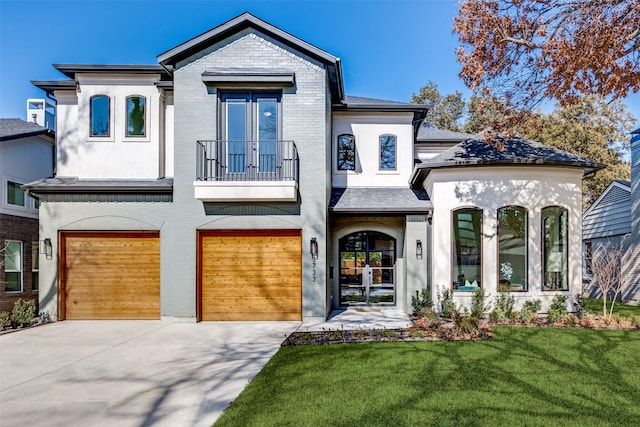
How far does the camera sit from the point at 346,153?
1302 centimetres

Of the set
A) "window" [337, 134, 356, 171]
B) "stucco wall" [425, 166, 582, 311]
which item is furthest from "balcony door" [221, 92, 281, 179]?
"stucco wall" [425, 166, 582, 311]

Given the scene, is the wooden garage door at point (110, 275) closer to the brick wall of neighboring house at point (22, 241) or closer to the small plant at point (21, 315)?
the small plant at point (21, 315)

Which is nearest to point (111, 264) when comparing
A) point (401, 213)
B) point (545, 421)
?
point (401, 213)

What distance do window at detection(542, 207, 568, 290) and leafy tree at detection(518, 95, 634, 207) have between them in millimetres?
15325

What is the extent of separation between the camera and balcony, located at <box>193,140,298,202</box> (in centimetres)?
1030

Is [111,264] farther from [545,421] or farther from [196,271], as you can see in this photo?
[545,421]

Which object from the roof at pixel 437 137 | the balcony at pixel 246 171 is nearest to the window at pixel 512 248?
the roof at pixel 437 137

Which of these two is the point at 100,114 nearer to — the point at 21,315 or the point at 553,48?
the point at 21,315

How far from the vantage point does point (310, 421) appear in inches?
175

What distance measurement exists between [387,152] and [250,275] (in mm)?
6127

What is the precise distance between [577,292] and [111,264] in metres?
13.2

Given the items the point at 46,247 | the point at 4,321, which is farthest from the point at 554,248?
the point at 4,321

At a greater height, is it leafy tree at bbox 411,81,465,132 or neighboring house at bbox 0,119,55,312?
leafy tree at bbox 411,81,465,132

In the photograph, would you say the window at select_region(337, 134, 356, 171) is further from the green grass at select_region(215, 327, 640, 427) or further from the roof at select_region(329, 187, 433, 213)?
the green grass at select_region(215, 327, 640, 427)
